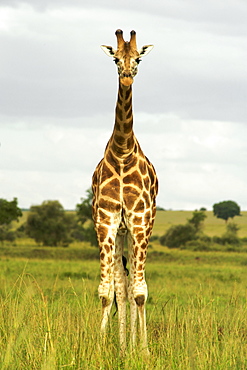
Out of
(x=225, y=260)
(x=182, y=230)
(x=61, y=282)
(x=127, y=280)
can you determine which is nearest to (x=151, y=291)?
(x=61, y=282)

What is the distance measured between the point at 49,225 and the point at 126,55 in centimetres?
6099

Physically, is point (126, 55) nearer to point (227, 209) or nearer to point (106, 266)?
point (106, 266)

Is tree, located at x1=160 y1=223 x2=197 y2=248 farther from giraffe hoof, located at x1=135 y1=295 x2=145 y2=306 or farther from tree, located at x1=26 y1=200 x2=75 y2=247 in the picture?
giraffe hoof, located at x1=135 y1=295 x2=145 y2=306

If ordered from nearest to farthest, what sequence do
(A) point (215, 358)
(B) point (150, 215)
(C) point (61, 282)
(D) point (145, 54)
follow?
(A) point (215, 358) < (D) point (145, 54) < (B) point (150, 215) < (C) point (61, 282)

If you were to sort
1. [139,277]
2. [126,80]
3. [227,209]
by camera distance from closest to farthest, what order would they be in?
[126,80] → [139,277] → [227,209]

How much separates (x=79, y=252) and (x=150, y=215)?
43.7 meters

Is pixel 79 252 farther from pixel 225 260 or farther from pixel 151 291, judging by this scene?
pixel 151 291

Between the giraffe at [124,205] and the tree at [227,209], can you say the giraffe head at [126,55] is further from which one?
the tree at [227,209]

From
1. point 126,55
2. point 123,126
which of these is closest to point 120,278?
point 123,126

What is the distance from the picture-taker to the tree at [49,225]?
2657 inches

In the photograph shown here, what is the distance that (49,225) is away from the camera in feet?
221

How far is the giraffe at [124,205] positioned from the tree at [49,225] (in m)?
59.6

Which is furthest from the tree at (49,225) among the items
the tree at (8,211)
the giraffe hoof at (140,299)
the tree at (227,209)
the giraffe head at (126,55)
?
the giraffe head at (126,55)

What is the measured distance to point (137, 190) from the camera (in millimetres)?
7695
